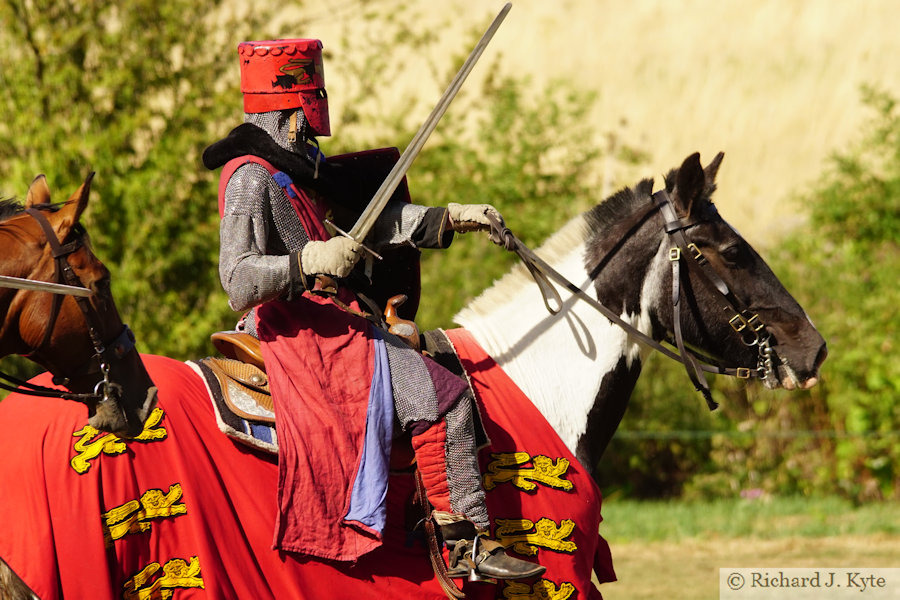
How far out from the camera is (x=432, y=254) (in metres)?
10.5

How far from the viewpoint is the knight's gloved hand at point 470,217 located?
376 centimetres

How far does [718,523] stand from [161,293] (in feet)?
17.5

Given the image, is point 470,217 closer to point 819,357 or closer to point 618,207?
point 618,207

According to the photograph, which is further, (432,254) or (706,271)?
(432,254)

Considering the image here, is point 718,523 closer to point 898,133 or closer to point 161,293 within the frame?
point 898,133

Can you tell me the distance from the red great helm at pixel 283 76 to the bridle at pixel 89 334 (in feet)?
2.50

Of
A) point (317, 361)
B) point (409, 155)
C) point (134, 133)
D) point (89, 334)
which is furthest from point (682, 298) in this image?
point (134, 133)

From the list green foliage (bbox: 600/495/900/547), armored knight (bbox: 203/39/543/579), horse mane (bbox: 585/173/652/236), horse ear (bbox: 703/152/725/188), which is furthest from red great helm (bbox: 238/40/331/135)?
green foliage (bbox: 600/495/900/547)

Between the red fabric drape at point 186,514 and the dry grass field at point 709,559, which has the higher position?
the red fabric drape at point 186,514

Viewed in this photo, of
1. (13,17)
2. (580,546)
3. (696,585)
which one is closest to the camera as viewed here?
(580,546)

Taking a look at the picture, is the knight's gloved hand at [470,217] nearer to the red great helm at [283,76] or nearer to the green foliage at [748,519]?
the red great helm at [283,76]

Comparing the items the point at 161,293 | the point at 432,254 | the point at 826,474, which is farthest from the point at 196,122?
the point at 826,474

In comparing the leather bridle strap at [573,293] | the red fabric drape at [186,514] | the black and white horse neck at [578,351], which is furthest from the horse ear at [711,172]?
the red fabric drape at [186,514]

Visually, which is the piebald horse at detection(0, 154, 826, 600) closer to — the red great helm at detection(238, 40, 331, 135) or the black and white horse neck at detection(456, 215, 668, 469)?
the black and white horse neck at detection(456, 215, 668, 469)
